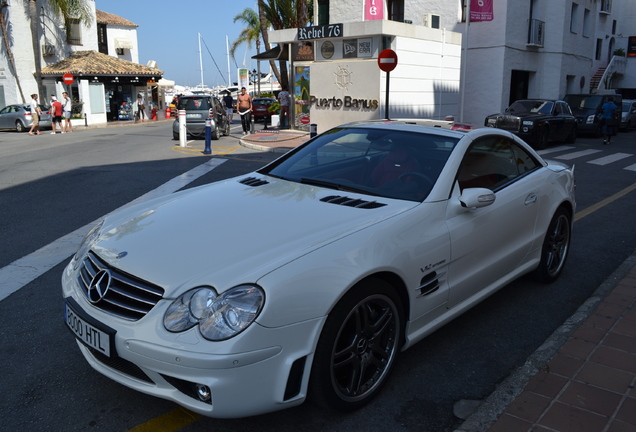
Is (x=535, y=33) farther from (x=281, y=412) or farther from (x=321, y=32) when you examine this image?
(x=281, y=412)

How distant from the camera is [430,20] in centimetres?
2272

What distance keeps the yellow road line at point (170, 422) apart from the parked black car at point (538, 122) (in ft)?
53.0

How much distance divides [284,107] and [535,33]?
527 inches

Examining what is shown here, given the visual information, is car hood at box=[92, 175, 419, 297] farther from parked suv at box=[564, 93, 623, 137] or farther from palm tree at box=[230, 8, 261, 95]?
palm tree at box=[230, 8, 261, 95]

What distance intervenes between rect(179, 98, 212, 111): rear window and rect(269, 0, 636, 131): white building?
4.11 m

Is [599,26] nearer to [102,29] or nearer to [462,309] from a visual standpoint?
[102,29]

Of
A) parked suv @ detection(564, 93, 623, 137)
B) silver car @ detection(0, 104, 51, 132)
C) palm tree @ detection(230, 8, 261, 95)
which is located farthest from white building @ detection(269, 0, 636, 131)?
palm tree @ detection(230, 8, 261, 95)

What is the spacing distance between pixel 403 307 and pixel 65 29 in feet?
136

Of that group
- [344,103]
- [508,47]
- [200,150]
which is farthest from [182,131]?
[508,47]

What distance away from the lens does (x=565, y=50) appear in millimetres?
30109

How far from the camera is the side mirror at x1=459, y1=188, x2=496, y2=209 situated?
3674 mm

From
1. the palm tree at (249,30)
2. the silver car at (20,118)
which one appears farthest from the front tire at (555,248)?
the palm tree at (249,30)

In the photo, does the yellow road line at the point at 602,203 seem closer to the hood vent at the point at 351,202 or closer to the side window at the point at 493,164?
the side window at the point at 493,164

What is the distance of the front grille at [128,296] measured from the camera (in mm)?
2742
